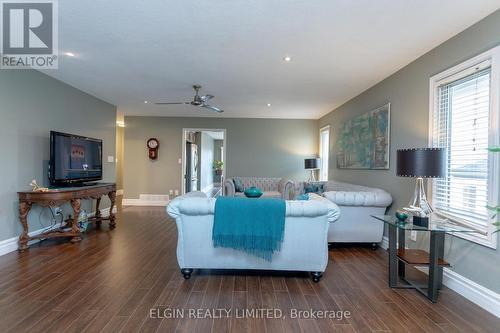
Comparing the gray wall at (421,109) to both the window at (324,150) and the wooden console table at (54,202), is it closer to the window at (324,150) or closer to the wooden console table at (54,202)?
the window at (324,150)

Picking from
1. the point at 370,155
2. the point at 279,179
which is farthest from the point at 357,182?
the point at 279,179

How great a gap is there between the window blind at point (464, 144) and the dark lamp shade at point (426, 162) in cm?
31

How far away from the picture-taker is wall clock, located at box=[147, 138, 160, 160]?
23.2 ft

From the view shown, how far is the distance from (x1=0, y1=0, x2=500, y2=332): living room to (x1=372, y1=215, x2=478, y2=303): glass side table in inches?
0.8

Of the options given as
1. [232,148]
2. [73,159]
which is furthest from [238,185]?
[73,159]

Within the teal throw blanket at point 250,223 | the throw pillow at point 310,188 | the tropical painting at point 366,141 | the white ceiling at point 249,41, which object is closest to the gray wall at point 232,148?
the tropical painting at point 366,141

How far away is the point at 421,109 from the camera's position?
10.1 ft

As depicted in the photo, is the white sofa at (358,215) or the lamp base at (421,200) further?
the white sofa at (358,215)

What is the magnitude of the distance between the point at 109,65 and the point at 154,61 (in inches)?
28.0

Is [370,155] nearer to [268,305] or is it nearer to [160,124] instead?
[268,305]

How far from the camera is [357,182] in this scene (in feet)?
15.8

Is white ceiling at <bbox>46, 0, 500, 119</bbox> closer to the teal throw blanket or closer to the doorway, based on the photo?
the teal throw blanket

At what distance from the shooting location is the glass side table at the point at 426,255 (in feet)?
7.33

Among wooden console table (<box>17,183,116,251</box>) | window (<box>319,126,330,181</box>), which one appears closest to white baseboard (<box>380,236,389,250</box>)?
window (<box>319,126,330,181</box>)
